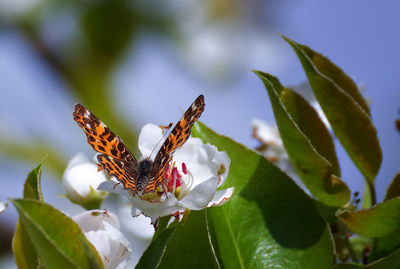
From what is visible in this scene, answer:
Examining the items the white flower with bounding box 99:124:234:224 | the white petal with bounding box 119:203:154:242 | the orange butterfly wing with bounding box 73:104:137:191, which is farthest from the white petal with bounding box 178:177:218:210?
the white petal with bounding box 119:203:154:242

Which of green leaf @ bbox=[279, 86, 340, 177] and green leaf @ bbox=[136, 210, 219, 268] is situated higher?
green leaf @ bbox=[279, 86, 340, 177]

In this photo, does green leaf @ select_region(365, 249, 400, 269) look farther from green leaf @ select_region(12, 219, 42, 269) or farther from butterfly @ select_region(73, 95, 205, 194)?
green leaf @ select_region(12, 219, 42, 269)

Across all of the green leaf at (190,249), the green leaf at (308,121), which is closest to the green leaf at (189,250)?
the green leaf at (190,249)

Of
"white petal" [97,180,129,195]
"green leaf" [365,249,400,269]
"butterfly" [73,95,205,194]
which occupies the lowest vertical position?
"green leaf" [365,249,400,269]

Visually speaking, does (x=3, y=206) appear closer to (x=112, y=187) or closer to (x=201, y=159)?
(x=112, y=187)

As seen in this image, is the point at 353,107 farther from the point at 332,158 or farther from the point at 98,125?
the point at 98,125

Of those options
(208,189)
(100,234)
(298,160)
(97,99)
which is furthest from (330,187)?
(97,99)
